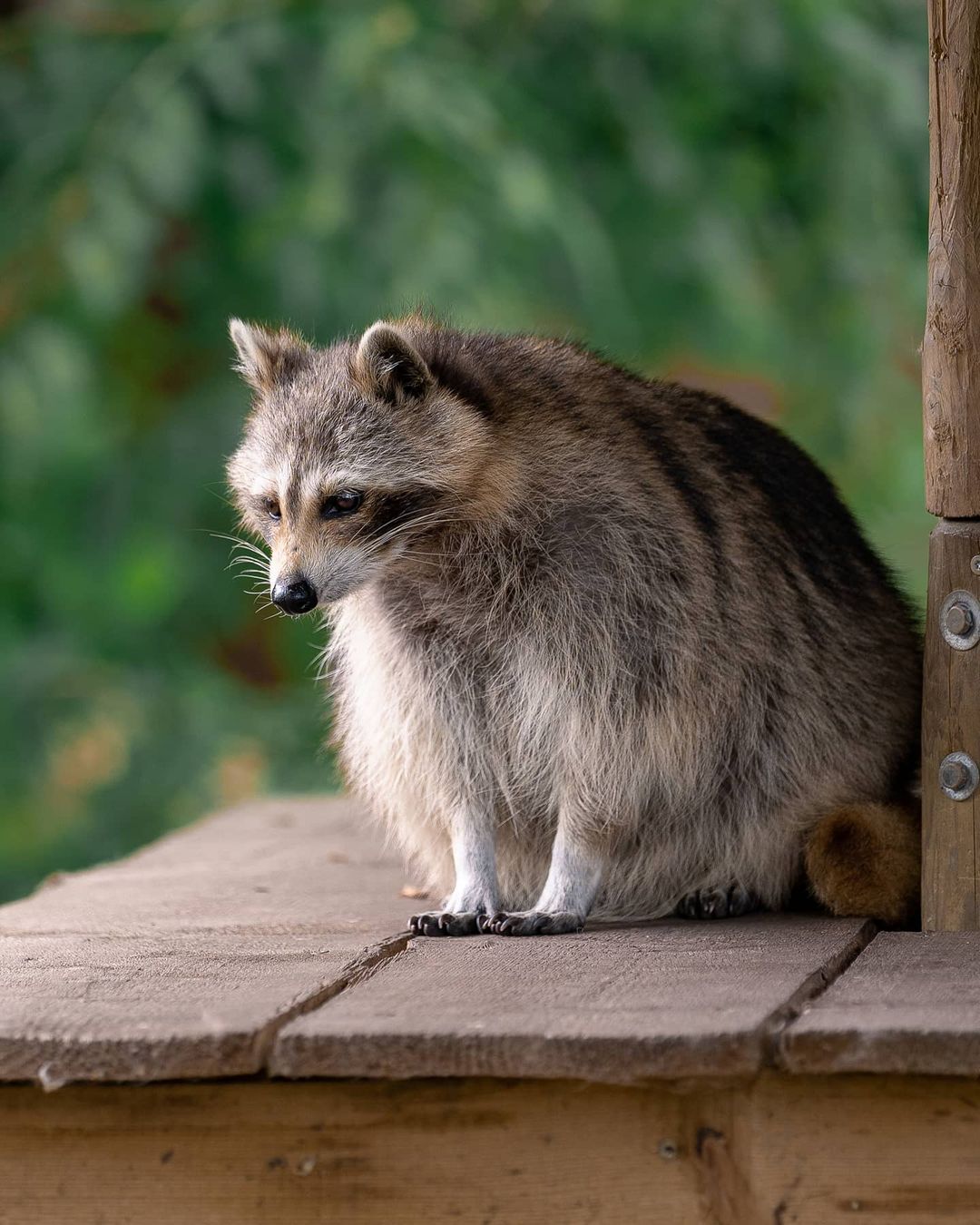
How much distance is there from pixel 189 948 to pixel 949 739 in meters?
1.24

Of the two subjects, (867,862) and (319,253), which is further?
(319,253)

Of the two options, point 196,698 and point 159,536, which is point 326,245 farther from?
point 196,698

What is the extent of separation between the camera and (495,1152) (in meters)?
2.15

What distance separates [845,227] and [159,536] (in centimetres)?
292

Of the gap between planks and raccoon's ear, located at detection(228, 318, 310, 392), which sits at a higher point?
raccoon's ear, located at detection(228, 318, 310, 392)

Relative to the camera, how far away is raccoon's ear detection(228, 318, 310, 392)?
320 cm

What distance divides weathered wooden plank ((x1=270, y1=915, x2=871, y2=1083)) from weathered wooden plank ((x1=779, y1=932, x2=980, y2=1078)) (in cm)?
5

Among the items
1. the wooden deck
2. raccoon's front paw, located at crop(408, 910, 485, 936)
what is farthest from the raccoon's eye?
the wooden deck

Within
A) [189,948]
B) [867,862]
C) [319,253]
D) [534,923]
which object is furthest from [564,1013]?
[319,253]

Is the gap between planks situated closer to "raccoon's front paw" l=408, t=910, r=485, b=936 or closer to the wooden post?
"raccoon's front paw" l=408, t=910, r=485, b=936

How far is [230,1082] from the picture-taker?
2178 mm

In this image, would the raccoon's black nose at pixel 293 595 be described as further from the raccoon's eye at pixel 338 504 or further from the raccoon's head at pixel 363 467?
the raccoon's eye at pixel 338 504

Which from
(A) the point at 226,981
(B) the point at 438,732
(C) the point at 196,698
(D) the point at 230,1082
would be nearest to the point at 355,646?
(B) the point at 438,732

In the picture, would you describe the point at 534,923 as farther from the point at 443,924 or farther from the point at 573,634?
the point at 573,634
